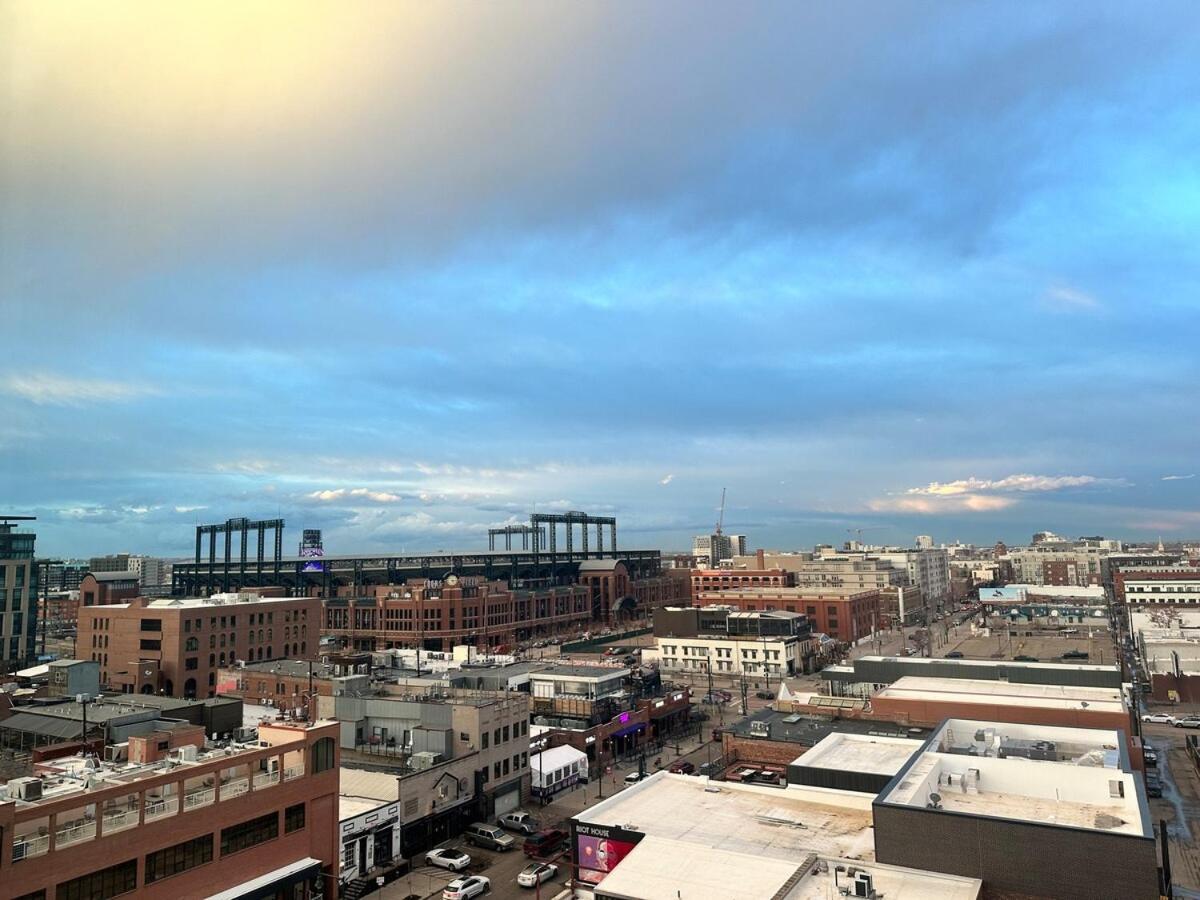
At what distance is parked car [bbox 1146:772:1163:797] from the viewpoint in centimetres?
5009

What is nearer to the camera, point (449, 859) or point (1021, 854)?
point (1021, 854)

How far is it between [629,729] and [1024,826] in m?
39.3

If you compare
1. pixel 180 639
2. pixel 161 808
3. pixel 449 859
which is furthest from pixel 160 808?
pixel 180 639

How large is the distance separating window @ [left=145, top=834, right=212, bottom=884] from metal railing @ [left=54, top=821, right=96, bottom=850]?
83.1 inches

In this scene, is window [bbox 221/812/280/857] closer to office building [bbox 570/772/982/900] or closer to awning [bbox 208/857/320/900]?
awning [bbox 208/857/320/900]

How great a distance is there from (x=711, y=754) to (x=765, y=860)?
34704 mm

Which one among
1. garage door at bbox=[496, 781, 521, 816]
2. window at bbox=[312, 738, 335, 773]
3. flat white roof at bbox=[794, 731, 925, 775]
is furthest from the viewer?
garage door at bbox=[496, 781, 521, 816]

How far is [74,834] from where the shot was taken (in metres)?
23.6

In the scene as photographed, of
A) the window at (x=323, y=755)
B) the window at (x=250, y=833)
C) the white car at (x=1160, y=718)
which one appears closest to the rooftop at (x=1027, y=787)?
the window at (x=323, y=755)

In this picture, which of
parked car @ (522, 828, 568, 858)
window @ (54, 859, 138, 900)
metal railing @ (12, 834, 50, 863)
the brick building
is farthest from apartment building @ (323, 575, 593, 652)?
metal railing @ (12, 834, 50, 863)

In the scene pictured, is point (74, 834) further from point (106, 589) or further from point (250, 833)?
point (106, 589)

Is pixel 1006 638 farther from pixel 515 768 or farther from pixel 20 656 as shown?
pixel 20 656

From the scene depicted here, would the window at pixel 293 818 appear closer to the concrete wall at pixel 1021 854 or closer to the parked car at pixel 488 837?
the parked car at pixel 488 837

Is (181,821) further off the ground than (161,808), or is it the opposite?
(161,808)
